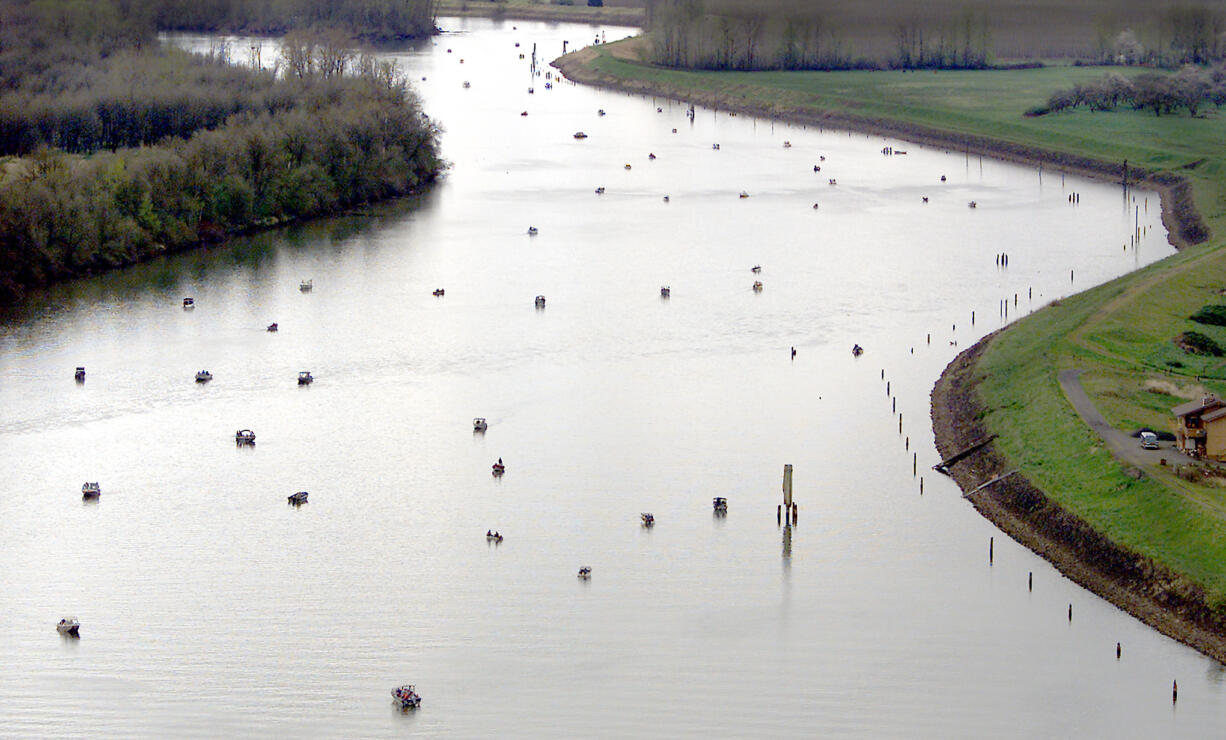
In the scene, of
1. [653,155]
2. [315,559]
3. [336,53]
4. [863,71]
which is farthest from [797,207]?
[863,71]

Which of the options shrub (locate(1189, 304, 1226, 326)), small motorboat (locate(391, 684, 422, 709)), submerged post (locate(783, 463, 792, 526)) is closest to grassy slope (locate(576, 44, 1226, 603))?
shrub (locate(1189, 304, 1226, 326))

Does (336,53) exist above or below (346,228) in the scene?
above

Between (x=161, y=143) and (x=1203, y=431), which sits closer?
(x=1203, y=431)

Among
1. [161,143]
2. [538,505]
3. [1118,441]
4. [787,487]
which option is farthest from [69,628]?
[161,143]

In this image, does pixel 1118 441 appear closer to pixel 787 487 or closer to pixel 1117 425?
pixel 1117 425

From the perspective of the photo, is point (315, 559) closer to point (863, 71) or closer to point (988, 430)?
point (988, 430)

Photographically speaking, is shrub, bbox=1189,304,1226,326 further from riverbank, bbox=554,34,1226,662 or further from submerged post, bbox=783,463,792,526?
submerged post, bbox=783,463,792,526

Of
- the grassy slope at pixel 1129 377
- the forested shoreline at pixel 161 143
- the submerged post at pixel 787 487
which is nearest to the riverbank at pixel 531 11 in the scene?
the forested shoreline at pixel 161 143
